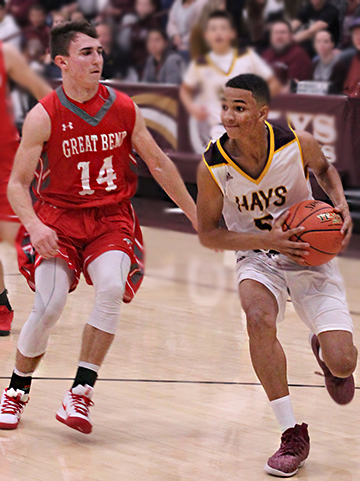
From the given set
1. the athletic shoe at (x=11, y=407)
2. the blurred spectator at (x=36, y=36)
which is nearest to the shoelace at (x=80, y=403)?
the athletic shoe at (x=11, y=407)

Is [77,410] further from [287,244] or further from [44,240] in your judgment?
[287,244]

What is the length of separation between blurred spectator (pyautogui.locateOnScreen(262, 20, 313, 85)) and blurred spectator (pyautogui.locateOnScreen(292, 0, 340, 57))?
0.12m

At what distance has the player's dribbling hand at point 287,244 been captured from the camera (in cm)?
314

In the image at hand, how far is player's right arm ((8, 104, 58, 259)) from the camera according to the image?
335cm

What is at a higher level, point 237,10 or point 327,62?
point 237,10

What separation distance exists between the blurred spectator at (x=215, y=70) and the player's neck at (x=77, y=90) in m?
3.95

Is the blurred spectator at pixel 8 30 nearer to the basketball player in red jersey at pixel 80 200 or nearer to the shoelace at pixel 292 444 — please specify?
the basketball player in red jersey at pixel 80 200

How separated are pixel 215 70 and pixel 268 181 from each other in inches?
187

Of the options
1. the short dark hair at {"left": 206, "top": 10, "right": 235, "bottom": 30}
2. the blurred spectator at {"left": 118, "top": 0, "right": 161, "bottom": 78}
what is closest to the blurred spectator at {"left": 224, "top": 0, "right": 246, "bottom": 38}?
the short dark hair at {"left": 206, "top": 10, "right": 235, "bottom": 30}

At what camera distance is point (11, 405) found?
3.55 meters

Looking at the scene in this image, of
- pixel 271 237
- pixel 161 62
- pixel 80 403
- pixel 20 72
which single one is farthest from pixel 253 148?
pixel 161 62

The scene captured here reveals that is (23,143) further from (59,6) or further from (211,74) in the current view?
(59,6)

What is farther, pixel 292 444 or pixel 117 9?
pixel 117 9

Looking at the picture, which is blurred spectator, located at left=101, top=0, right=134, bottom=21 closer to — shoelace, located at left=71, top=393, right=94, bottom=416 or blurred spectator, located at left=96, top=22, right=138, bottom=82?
blurred spectator, located at left=96, top=22, right=138, bottom=82
